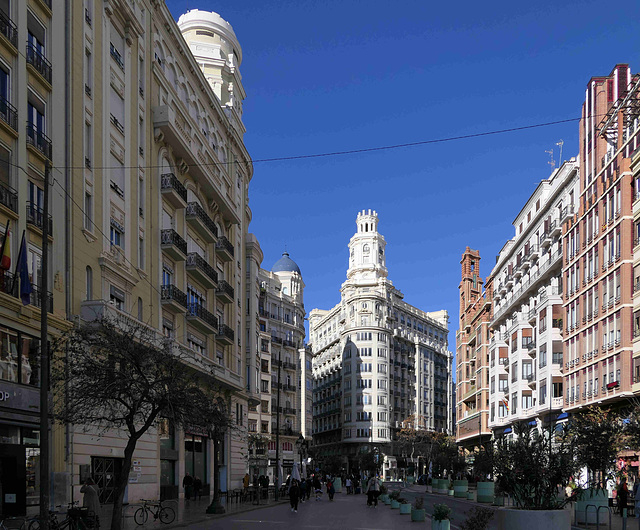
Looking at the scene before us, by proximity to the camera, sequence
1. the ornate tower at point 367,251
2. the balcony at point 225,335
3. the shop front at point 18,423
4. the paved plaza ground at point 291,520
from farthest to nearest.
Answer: the ornate tower at point 367,251, the balcony at point 225,335, the paved plaza ground at point 291,520, the shop front at point 18,423

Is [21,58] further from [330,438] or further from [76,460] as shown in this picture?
[330,438]

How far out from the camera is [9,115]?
84.4 ft

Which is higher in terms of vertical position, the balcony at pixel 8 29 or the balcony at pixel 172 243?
the balcony at pixel 8 29

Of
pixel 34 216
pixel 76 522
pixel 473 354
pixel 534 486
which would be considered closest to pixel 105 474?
pixel 34 216

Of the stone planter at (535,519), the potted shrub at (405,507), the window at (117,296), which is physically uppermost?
the window at (117,296)

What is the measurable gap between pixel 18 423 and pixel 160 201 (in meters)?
17.1

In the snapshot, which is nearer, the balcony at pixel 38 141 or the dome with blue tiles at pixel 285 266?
the balcony at pixel 38 141

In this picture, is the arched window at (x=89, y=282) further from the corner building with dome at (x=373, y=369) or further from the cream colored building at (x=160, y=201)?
the corner building with dome at (x=373, y=369)

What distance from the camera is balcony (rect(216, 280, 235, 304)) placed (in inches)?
2002

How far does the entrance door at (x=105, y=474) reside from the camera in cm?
3092

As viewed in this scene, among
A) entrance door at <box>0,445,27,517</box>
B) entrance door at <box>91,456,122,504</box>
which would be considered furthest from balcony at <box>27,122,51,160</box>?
entrance door at <box>91,456,122,504</box>

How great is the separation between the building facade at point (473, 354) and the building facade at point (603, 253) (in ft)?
96.7

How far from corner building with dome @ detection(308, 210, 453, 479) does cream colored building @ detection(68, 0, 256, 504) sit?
7471 cm

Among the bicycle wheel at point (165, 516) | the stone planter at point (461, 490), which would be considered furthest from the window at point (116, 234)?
the stone planter at point (461, 490)
